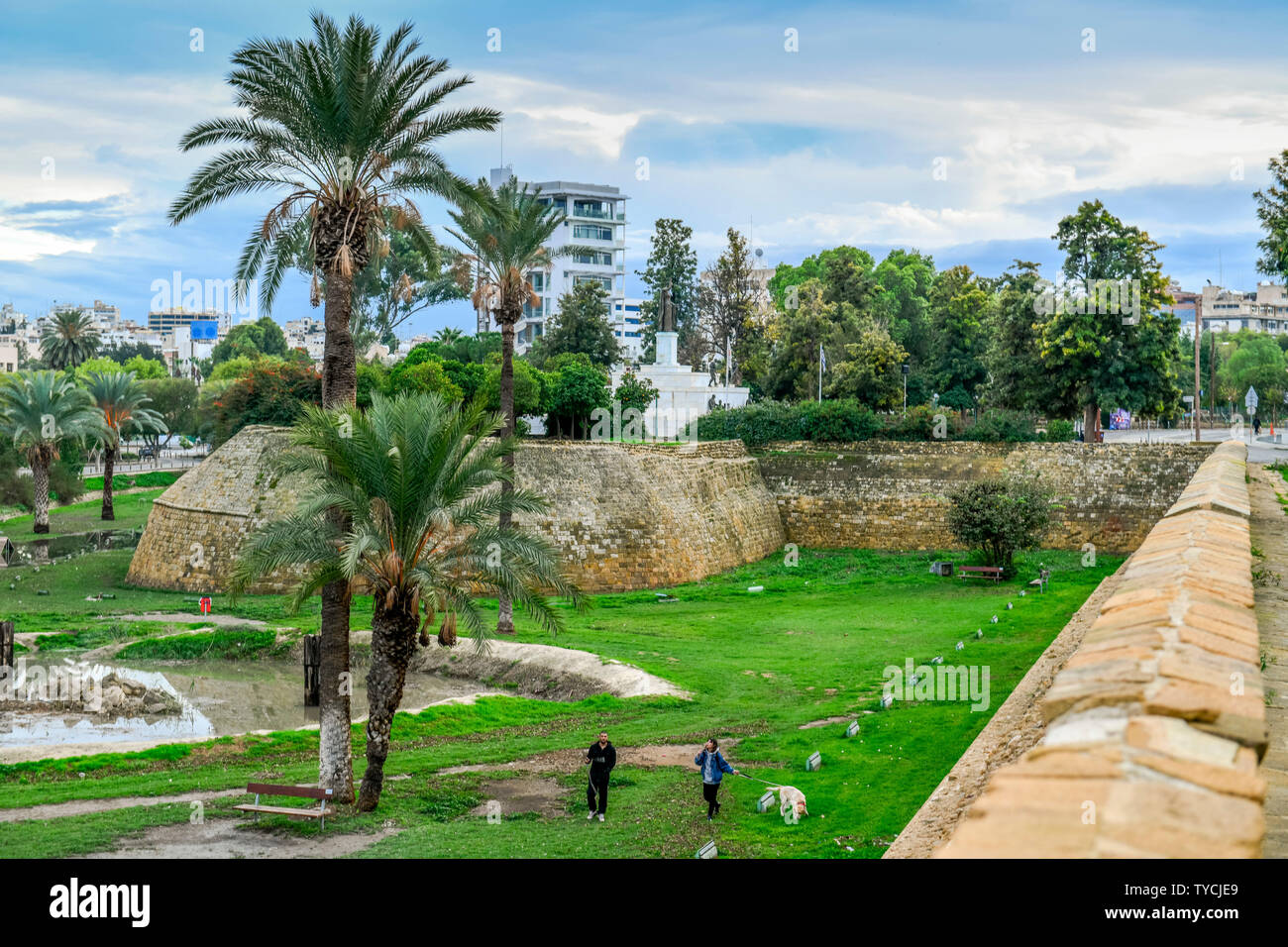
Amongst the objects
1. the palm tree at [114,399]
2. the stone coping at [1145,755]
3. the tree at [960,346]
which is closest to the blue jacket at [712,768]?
the stone coping at [1145,755]

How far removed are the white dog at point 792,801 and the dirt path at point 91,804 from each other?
7.71 metres

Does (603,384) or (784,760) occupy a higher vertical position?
(603,384)

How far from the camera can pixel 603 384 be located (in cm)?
4597

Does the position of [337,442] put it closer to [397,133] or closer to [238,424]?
[397,133]

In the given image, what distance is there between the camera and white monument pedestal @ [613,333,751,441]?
53.4 meters

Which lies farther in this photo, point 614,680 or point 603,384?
point 603,384

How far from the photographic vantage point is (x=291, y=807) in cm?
1598

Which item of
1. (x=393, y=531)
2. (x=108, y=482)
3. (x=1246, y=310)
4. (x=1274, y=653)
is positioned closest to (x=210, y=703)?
(x=393, y=531)

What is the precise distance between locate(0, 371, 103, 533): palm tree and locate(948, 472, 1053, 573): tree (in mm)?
34372

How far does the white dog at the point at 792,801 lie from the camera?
14812mm
